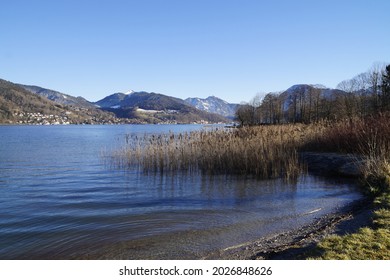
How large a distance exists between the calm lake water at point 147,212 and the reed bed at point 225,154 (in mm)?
1414

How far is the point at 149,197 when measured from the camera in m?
13.1

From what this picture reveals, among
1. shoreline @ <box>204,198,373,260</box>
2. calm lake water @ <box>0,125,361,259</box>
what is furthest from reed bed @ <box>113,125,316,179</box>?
shoreline @ <box>204,198,373,260</box>

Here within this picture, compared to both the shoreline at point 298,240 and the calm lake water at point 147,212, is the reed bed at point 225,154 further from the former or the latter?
the shoreline at point 298,240

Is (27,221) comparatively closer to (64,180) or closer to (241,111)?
(64,180)

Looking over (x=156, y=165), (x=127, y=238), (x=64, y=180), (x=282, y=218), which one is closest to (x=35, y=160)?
(x=64, y=180)

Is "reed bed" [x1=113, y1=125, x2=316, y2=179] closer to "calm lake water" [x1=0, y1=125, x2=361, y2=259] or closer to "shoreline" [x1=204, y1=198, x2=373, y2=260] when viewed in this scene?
"calm lake water" [x1=0, y1=125, x2=361, y2=259]

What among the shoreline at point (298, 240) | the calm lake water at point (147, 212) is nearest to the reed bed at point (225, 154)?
the calm lake water at point (147, 212)

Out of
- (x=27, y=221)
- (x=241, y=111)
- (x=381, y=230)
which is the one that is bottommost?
(x=27, y=221)

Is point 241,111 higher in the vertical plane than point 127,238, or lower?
higher

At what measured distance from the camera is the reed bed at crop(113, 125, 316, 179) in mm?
17219

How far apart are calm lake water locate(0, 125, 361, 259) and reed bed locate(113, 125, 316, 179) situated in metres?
1.41

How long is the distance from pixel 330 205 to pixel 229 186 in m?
4.77

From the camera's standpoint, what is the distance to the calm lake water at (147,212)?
305 inches

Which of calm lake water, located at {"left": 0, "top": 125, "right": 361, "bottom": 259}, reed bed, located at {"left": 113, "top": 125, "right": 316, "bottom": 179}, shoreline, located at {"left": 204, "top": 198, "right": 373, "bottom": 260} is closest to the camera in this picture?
shoreline, located at {"left": 204, "top": 198, "right": 373, "bottom": 260}
